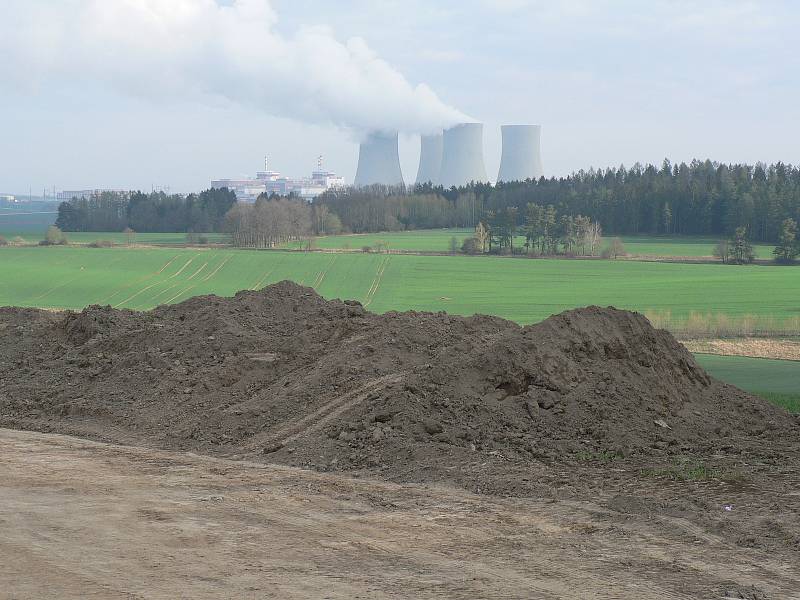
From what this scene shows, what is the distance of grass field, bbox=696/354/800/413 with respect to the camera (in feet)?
86.4

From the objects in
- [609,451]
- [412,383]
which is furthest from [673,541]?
[412,383]

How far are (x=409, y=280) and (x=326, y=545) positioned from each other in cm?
7246

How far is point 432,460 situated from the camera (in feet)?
42.1

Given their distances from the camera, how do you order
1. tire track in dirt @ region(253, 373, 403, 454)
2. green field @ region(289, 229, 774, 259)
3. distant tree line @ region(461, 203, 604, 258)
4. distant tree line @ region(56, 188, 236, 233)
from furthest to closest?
distant tree line @ region(56, 188, 236, 233) < distant tree line @ region(461, 203, 604, 258) < green field @ region(289, 229, 774, 259) < tire track in dirt @ region(253, 373, 403, 454)

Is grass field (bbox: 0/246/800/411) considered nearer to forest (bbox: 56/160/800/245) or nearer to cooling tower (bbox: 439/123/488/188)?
forest (bbox: 56/160/800/245)

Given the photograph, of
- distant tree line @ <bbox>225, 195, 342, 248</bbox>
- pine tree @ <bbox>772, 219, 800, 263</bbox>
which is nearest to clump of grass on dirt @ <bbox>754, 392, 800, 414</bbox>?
pine tree @ <bbox>772, 219, 800, 263</bbox>

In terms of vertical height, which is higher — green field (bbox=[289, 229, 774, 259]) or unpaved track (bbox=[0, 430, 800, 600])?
green field (bbox=[289, 229, 774, 259])

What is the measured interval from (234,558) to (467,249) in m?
104

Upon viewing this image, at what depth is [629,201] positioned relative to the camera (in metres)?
138

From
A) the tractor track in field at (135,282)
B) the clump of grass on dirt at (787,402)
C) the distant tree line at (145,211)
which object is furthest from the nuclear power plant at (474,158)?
the clump of grass on dirt at (787,402)

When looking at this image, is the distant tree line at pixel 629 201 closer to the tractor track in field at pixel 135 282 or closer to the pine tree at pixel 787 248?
the pine tree at pixel 787 248

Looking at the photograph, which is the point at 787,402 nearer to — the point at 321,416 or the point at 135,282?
the point at 321,416

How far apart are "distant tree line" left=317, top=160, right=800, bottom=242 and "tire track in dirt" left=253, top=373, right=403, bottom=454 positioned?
105 m

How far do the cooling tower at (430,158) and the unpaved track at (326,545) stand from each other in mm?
133555
